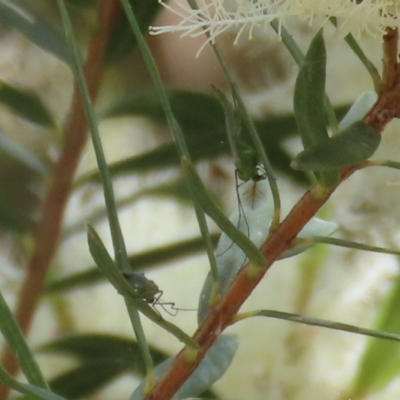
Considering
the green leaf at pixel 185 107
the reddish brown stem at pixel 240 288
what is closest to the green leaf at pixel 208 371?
the reddish brown stem at pixel 240 288

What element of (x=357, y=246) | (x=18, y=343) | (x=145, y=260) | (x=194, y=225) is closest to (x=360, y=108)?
(x=357, y=246)

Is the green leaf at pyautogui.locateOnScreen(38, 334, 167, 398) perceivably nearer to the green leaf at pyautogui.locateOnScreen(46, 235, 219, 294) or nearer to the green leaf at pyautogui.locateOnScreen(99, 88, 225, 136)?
the green leaf at pyautogui.locateOnScreen(46, 235, 219, 294)

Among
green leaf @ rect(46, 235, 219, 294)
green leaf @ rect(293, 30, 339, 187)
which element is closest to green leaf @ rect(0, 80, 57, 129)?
green leaf @ rect(46, 235, 219, 294)

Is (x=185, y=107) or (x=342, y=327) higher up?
(x=185, y=107)

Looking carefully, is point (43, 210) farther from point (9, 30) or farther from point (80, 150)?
point (9, 30)

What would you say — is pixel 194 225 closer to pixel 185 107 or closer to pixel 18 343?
pixel 185 107
